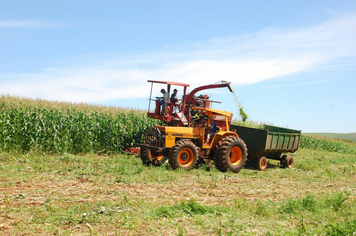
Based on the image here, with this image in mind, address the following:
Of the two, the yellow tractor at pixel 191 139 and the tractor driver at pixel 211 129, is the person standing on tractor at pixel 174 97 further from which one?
the tractor driver at pixel 211 129

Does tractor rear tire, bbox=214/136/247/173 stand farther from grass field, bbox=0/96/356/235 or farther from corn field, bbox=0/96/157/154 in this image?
corn field, bbox=0/96/157/154

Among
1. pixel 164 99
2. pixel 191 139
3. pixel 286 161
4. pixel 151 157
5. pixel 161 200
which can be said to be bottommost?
pixel 161 200

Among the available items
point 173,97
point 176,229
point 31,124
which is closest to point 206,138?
point 173,97

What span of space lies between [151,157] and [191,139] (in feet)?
5.18

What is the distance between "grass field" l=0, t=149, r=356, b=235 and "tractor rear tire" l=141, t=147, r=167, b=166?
0.93 metres

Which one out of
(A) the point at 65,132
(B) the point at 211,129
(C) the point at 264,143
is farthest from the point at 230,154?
(A) the point at 65,132

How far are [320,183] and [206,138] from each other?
3995 mm

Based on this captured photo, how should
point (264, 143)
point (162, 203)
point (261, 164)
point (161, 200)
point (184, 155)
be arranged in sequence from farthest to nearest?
point (261, 164) → point (264, 143) → point (184, 155) → point (161, 200) → point (162, 203)

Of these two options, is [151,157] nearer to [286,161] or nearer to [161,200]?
[161,200]

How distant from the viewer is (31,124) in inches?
611

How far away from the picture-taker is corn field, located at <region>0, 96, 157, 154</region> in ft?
50.5

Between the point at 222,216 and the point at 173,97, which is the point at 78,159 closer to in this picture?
the point at 173,97

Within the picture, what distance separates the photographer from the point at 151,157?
1262 centimetres

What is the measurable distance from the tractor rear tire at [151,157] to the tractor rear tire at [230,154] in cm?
193
